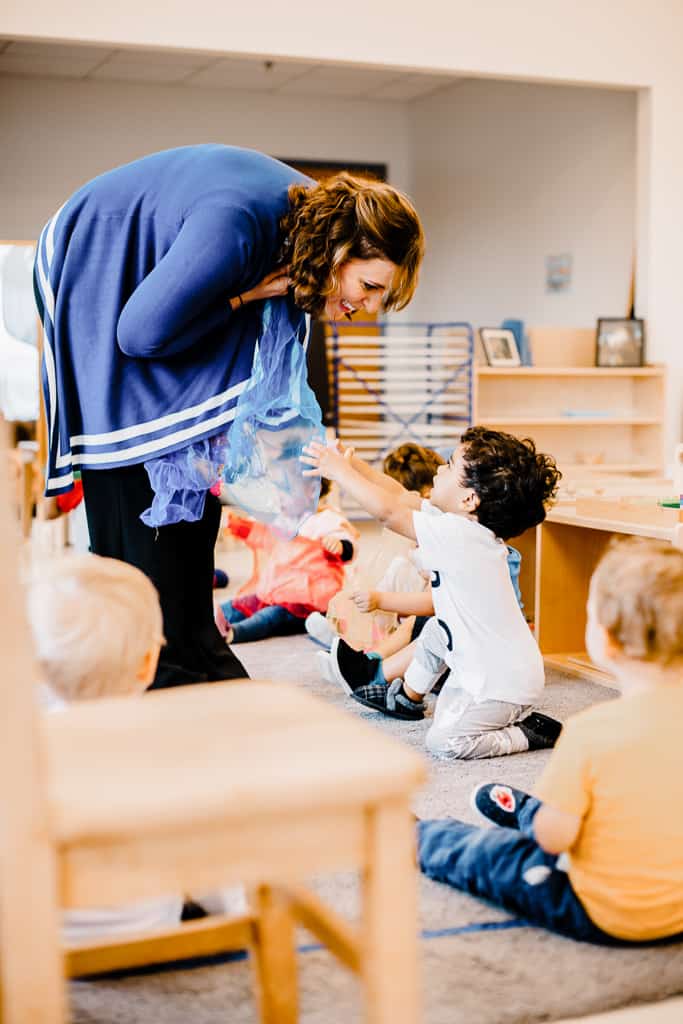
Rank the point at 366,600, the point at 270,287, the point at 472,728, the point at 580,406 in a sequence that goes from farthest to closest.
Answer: the point at 580,406
the point at 366,600
the point at 472,728
the point at 270,287

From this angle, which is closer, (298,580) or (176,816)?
(176,816)

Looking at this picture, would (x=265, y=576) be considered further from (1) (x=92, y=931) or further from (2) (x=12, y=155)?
(2) (x=12, y=155)

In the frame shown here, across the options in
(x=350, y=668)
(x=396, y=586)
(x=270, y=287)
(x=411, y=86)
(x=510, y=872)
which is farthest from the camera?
(x=411, y=86)

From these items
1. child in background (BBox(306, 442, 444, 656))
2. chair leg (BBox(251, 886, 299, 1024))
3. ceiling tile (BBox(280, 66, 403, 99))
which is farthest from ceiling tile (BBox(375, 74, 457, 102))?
chair leg (BBox(251, 886, 299, 1024))

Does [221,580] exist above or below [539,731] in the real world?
below

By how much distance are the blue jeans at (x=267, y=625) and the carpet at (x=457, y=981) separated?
183 cm

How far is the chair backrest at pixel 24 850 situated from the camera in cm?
82

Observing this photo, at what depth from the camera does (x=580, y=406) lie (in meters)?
5.62

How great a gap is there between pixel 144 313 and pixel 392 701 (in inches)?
46.9

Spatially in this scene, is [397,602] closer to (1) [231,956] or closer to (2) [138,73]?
(1) [231,956]

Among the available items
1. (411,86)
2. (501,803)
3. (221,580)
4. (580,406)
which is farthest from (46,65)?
(501,803)

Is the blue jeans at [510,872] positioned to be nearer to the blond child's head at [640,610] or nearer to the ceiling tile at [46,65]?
the blond child's head at [640,610]

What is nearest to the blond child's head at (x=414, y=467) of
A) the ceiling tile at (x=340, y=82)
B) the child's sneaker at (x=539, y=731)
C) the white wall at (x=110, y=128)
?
the child's sneaker at (x=539, y=731)

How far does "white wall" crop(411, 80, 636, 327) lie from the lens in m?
6.07
